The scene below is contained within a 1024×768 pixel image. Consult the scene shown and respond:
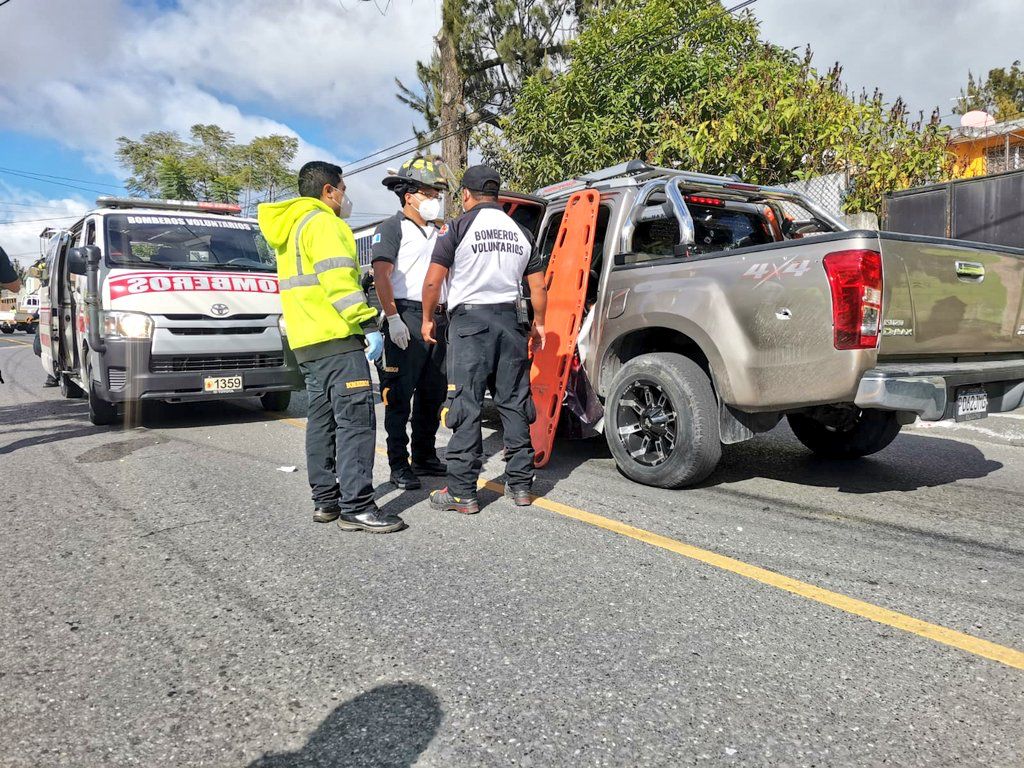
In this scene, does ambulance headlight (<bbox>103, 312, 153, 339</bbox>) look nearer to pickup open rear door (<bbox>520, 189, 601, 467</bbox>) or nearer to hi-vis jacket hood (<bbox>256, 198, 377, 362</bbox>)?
hi-vis jacket hood (<bbox>256, 198, 377, 362</bbox>)

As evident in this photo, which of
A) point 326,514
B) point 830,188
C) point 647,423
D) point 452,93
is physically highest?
point 452,93

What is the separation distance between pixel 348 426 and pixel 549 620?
1575 mm

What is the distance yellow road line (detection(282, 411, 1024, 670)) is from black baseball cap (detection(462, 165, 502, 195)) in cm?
178

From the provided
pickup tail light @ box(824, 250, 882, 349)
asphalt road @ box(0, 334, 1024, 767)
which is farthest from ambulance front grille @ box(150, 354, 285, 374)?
pickup tail light @ box(824, 250, 882, 349)

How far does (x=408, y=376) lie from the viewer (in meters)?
4.69

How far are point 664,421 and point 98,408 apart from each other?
5.43 meters

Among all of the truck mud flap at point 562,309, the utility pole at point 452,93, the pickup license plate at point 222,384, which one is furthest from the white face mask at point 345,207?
the utility pole at point 452,93

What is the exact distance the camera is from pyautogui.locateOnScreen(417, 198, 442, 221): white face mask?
4637 mm

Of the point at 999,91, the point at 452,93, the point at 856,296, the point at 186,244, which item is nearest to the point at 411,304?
the point at 856,296

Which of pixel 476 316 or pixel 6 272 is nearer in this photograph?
pixel 476 316

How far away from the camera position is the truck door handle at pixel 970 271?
12.8 feet

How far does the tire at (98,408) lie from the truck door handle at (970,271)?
669 cm

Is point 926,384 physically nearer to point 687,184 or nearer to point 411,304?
point 687,184

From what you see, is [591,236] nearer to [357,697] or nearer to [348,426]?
[348,426]
